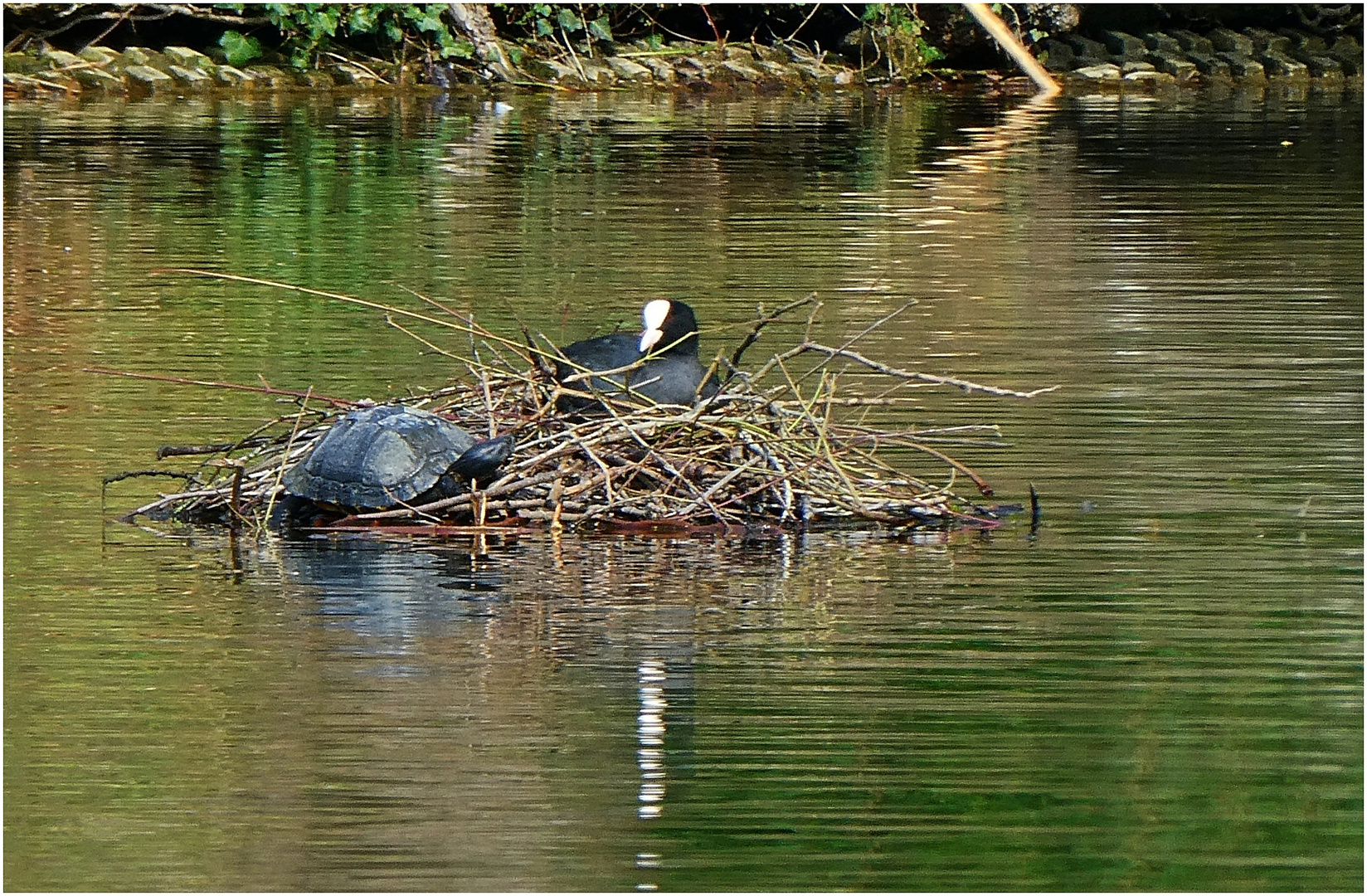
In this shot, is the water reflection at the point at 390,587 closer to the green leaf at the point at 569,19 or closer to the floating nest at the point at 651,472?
the floating nest at the point at 651,472

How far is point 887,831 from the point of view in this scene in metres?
5.09

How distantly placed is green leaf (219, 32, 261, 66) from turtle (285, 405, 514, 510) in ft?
71.0

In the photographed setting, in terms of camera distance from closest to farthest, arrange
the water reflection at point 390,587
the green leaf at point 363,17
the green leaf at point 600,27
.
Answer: the water reflection at point 390,587 → the green leaf at point 363,17 → the green leaf at point 600,27

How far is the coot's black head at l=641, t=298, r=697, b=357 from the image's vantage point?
8359 millimetres

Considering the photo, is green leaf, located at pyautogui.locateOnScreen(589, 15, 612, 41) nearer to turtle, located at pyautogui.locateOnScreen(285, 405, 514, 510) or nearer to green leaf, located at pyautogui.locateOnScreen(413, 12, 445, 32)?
green leaf, located at pyautogui.locateOnScreen(413, 12, 445, 32)

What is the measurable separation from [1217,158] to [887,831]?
1767cm

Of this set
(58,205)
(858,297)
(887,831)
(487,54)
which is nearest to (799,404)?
(887,831)

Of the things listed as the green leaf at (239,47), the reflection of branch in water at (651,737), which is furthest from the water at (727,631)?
the green leaf at (239,47)

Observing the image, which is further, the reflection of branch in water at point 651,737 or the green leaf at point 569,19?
the green leaf at point 569,19

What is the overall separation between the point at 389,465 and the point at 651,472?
877mm

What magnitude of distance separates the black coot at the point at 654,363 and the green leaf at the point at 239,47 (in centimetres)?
2126

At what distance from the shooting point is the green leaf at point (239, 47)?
2883 cm

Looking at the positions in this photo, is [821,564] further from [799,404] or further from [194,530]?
[194,530]

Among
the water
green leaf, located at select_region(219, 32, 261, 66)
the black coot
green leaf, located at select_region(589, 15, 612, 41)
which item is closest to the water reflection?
the water
